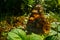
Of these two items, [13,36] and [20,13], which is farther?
[20,13]

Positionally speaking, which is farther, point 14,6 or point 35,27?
point 14,6

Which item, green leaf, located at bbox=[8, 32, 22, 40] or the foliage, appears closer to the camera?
green leaf, located at bbox=[8, 32, 22, 40]

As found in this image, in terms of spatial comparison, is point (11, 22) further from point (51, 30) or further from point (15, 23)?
point (51, 30)

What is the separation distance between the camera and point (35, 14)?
11.3ft

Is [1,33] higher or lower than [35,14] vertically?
lower

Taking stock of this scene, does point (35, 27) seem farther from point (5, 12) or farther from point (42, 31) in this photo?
point (5, 12)

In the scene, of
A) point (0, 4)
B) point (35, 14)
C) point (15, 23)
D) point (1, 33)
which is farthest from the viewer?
point (0, 4)

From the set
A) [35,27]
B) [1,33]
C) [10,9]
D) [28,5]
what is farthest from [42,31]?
[10,9]

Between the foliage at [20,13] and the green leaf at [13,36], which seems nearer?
the green leaf at [13,36]

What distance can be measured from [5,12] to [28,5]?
1.93 feet

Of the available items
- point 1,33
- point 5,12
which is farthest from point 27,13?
point 1,33

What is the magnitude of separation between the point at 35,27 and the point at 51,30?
0.30 meters

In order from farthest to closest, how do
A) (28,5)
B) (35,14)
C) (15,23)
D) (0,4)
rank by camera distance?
(0,4), (28,5), (15,23), (35,14)

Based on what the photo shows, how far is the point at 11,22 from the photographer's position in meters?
4.30
